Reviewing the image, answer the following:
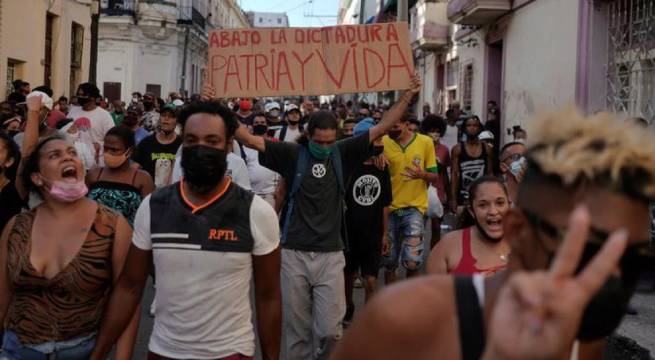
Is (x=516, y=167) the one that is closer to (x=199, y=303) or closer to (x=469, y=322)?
(x=199, y=303)

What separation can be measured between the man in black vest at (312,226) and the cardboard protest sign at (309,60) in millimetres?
1299

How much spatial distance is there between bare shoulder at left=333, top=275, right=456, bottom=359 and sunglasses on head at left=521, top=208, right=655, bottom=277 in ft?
0.81

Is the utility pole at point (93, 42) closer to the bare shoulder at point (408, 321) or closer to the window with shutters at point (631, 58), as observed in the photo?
the window with shutters at point (631, 58)

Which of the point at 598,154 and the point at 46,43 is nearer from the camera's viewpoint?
the point at 598,154

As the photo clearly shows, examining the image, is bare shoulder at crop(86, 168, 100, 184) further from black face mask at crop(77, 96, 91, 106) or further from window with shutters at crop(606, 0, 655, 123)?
window with shutters at crop(606, 0, 655, 123)

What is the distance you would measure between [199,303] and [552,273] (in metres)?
2.13

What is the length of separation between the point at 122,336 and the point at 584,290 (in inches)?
103

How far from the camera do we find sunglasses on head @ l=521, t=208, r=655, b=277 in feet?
4.86

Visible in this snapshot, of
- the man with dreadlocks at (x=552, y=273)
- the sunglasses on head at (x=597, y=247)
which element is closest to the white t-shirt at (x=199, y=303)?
the man with dreadlocks at (x=552, y=273)

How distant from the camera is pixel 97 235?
3.53 m

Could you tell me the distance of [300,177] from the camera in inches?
209

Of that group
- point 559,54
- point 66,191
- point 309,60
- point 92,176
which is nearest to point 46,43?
point 559,54

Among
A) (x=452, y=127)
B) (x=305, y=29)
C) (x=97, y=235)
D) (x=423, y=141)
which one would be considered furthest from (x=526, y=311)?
(x=452, y=127)

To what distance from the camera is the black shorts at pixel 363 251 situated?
6.71m
